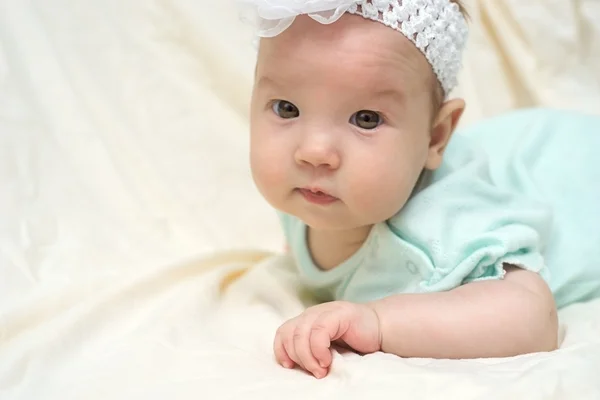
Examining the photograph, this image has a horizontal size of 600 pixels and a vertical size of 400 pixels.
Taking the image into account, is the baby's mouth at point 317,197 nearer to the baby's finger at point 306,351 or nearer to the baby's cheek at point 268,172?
the baby's cheek at point 268,172

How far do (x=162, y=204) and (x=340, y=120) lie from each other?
59 centimetres

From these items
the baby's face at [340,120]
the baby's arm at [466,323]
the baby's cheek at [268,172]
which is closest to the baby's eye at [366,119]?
the baby's face at [340,120]

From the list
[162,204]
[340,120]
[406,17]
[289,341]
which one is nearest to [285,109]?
[340,120]

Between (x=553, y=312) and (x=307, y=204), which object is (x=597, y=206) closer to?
(x=553, y=312)

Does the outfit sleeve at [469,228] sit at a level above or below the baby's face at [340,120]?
below

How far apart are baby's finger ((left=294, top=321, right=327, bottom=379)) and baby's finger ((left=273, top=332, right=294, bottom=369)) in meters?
0.02

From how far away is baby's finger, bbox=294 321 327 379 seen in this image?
0.84 meters

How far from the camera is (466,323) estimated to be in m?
0.89

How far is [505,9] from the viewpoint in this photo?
1724 millimetres

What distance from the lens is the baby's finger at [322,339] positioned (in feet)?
2.74

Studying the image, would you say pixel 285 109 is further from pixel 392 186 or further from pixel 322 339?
pixel 322 339

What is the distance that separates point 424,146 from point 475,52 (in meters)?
0.83

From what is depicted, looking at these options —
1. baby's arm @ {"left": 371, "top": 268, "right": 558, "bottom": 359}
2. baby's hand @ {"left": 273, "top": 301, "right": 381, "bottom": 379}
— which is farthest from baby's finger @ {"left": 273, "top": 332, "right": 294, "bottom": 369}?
baby's arm @ {"left": 371, "top": 268, "right": 558, "bottom": 359}

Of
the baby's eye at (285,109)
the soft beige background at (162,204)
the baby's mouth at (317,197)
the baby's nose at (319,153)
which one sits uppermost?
the baby's eye at (285,109)
